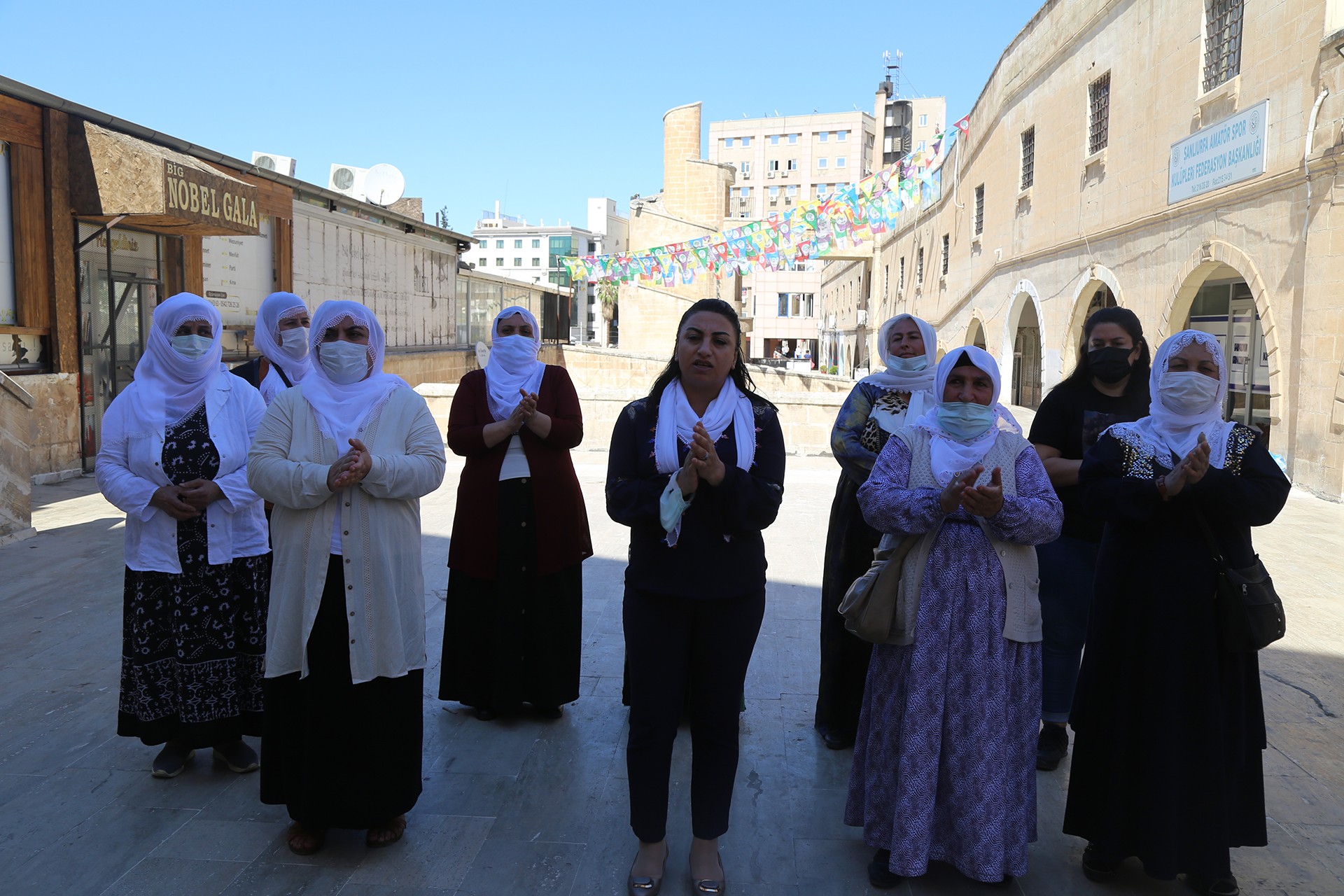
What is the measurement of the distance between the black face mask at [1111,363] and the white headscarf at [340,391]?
2.56 meters

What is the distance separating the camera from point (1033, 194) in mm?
17953

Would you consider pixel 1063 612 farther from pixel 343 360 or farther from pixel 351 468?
pixel 343 360

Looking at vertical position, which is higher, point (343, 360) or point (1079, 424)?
point (343, 360)

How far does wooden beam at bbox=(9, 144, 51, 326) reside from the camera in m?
9.43

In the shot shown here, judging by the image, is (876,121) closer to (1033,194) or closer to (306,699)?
(1033,194)

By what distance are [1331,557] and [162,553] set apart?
800 cm

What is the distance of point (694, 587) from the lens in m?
2.75

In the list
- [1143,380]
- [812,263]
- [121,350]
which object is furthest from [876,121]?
[1143,380]

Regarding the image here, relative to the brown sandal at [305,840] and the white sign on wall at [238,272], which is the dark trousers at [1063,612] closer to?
the brown sandal at [305,840]

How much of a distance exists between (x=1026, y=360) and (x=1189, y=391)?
20315mm

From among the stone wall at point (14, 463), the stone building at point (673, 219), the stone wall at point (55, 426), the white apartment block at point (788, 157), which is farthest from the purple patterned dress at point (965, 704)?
the white apartment block at point (788, 157)

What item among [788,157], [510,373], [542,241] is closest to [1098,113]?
[510,373]

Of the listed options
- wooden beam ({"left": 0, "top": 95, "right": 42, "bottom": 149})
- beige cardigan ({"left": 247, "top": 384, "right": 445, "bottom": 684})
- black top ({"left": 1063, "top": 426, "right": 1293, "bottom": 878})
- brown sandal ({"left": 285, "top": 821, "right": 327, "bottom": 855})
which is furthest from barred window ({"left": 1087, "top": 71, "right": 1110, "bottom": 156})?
brown sandal ({"left": 285, "top": 821, "right": 327, "bottom": 855})

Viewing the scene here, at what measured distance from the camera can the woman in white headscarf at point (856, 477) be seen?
3.58 metres
